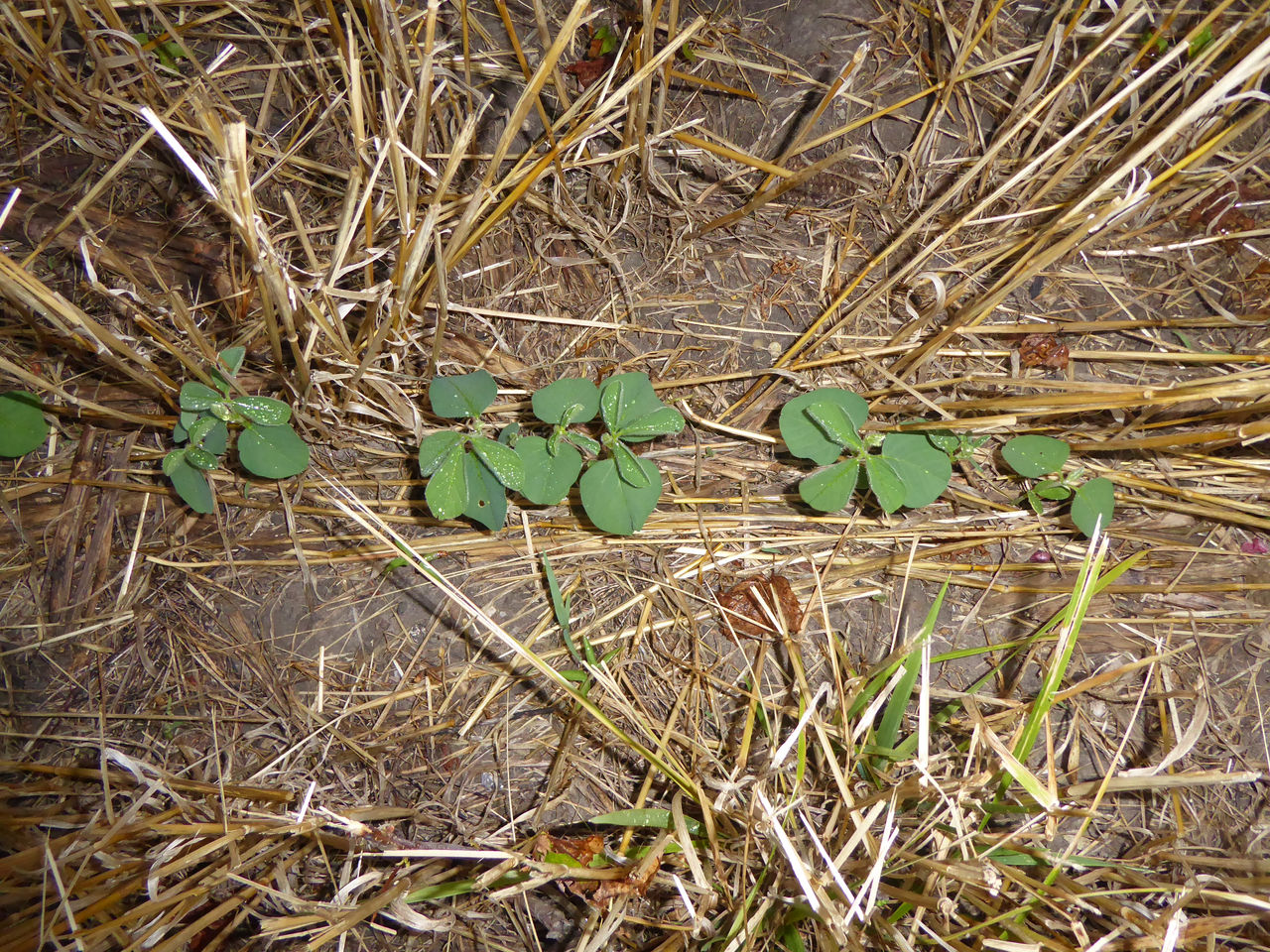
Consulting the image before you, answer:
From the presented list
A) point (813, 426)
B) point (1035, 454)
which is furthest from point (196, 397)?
point (1035, 454)

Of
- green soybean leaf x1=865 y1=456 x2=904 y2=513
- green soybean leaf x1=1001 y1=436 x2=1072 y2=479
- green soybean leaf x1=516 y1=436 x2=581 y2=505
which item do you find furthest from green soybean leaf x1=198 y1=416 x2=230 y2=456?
green soybean leaf x1=1001 y1=436 x2=1072 y2=479

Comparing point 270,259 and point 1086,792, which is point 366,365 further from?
point 1086,792

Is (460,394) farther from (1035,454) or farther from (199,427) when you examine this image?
(1035,454)

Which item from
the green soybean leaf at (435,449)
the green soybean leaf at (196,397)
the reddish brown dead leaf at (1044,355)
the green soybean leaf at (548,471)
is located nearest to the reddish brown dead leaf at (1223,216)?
the reddish brown dead leaf at (1044,355)

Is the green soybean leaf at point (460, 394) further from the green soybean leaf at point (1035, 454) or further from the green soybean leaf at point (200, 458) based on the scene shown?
the green soybean leaf at point (1035, 454)

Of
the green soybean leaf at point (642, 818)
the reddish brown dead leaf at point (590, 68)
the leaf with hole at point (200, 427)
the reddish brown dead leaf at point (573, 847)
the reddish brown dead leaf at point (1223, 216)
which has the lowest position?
the reddish brown dead leaf at point (573, 847)

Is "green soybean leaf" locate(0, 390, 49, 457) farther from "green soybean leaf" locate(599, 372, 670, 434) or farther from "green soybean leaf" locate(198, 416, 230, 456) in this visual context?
"green soybean leaf" locate(599, 372, 670, 434)

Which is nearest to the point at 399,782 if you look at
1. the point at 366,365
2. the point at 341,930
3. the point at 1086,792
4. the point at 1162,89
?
Answer: the point at 341,930
